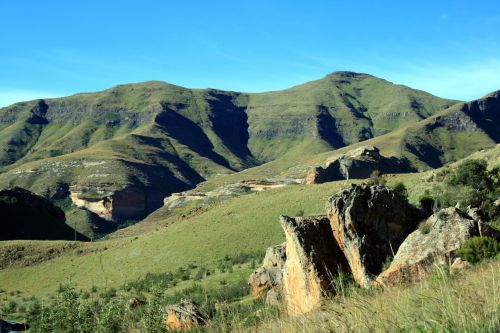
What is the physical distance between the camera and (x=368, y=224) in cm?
2264

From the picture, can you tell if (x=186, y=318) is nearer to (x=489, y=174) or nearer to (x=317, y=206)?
(x=489, y=174)

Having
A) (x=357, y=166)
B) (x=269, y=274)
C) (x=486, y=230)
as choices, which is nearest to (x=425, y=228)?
(x=486, y=230)

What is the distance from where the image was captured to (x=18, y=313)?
119 feet

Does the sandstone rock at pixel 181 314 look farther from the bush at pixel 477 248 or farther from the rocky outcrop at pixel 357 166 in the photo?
the rocky outcrop at pixel 357 166

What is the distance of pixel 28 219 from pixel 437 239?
259 feet

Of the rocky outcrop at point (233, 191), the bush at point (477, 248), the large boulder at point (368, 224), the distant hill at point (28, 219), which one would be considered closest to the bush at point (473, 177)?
the large boulder at point (368, 224)

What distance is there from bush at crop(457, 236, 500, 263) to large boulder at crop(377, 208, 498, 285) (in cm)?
70

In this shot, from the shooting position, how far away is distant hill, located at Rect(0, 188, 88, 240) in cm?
8031

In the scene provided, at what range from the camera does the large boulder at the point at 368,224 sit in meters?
21.2

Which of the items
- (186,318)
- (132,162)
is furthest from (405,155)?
(186,318)

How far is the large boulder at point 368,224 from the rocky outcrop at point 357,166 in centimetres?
6635

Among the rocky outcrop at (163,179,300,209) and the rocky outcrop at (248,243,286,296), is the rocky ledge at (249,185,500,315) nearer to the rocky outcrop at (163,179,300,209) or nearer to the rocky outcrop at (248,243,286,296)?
the rocky outcrop at (248,243,286,296)

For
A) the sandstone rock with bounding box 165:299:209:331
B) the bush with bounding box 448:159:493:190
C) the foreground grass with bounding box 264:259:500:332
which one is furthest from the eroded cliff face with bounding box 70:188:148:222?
the foreground grass with bounding box 264:259:500:332

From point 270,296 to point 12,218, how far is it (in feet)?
237
